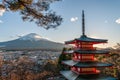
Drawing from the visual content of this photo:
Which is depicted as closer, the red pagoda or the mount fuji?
the red pagoda

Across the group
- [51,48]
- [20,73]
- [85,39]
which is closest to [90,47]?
[85,39]

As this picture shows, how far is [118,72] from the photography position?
88.5 feet

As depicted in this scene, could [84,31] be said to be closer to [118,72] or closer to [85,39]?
[85,39]

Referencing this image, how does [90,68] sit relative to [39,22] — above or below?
below

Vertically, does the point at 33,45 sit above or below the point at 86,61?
above

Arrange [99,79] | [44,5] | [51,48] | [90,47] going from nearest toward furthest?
1. [44,5]
2. [99,79]
3. [90,47]
4. [51,48]

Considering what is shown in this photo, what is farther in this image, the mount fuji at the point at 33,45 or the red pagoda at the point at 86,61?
the mount fuji at the point at 33,45

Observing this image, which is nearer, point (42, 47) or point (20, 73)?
point (20, 73)

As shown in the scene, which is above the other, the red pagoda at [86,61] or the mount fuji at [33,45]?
the mount fuji at [33,45]

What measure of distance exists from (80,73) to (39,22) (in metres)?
6.62

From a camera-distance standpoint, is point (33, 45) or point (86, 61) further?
point (33, 45)

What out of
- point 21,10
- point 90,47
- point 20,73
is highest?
point 21,10

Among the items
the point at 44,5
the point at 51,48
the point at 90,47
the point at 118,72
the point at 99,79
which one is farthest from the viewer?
the point at 51,48

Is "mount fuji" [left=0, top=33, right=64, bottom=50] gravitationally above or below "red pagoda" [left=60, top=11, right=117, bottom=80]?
above
